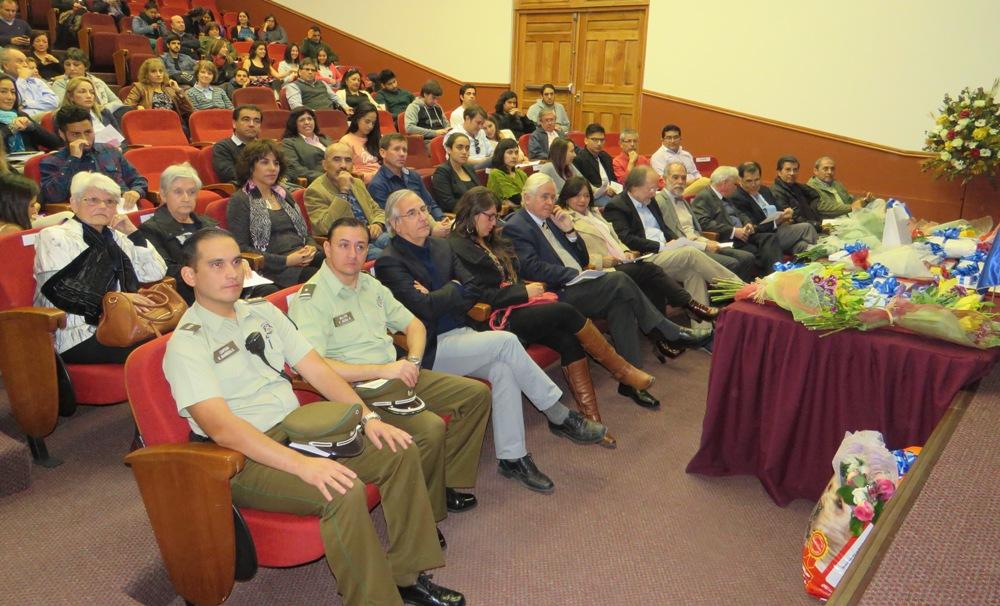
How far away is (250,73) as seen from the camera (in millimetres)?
8086

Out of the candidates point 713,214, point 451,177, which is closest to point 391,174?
point 451,177

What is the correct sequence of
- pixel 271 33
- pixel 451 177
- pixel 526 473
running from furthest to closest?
pixel 271 33 → pixel 451 177 → pixel 526 473

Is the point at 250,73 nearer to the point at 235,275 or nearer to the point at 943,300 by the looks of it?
the point at 235,275

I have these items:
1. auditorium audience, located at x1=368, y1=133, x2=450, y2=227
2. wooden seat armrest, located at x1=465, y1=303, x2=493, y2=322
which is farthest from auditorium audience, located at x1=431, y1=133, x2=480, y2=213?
wooden seat armrest, located at x1=465, y1=303, x2=493, y2=322

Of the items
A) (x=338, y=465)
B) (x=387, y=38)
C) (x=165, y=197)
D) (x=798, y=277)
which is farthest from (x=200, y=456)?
(x=387, y=38)

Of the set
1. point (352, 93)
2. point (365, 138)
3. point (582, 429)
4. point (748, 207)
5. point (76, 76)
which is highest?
point (352, 93)

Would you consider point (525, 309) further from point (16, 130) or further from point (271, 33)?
point (271, 33)

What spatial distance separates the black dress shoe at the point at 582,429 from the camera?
9.64 ft

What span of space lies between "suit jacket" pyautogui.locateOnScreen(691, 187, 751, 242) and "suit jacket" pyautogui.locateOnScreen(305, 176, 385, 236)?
Result: 2.30m

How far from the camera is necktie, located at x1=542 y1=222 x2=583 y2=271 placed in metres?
3.64

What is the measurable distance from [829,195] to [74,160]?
562cm

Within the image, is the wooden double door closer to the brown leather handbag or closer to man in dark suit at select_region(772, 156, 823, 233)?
man in dark suit at select_region(772, 156, 823, 233)

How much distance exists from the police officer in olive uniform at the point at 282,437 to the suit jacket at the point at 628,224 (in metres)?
2.55

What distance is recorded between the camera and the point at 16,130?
438 centimetres
